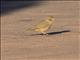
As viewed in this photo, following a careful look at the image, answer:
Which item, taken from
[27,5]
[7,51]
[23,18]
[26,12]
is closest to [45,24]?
[7,51]

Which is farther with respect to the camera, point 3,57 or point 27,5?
point 27,5

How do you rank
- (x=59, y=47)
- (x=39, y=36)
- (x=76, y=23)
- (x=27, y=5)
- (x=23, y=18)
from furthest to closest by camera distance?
(x=27, y=5) < (x=23, y=18) < (x=76, y=23) < (x=39, y=36) < (x=59, y=47)

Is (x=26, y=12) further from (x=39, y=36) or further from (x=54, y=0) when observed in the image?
(x=39, y=36)

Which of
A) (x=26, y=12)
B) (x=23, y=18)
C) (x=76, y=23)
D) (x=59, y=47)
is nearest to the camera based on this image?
(x=59, y=47)

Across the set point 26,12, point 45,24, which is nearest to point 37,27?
point 45,24

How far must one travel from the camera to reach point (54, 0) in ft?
63.1

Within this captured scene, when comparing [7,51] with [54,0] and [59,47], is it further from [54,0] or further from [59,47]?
[54,0]

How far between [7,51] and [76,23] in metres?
3.71

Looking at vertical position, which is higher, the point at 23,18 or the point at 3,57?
the point at 3,57

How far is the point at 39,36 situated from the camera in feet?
40.4

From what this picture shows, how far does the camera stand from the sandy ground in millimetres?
10555

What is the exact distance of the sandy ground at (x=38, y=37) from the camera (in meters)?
10.6

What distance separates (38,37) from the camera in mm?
12234

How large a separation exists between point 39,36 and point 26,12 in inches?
165
